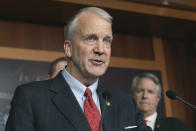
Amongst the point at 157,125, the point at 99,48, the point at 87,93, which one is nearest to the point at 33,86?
the point at 87,93

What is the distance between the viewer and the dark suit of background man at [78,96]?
158 cm

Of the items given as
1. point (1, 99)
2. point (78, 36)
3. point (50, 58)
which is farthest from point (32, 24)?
point (78, 36)

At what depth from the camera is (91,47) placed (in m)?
1.72

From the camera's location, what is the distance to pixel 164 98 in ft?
16.7

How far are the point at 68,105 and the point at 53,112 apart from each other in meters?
0.08

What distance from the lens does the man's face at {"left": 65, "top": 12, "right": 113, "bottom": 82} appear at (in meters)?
1.72

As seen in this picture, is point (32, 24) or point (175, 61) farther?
point (175, 61)

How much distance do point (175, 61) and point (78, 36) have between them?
3874 mm

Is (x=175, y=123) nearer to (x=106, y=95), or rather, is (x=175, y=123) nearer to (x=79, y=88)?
(x=106, y=95)

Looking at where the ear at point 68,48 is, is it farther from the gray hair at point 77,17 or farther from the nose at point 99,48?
the nose at point 99,48

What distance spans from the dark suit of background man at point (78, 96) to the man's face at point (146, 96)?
1603 millimetres

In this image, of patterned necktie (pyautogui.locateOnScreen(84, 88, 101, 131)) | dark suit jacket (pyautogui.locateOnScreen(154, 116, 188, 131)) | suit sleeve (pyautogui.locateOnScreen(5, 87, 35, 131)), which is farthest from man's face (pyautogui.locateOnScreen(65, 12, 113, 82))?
dark suit jacket (pyautogui.locateOnScreen(154, 116, 188, 131))

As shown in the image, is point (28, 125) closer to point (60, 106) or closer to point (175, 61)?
point (60, 106)

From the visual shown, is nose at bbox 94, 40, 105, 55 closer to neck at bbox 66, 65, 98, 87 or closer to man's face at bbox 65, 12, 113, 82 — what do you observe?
man's face at bbox 65, 12, 113, 82
